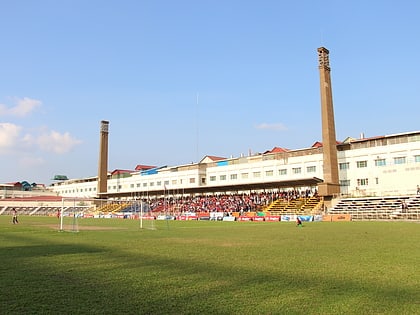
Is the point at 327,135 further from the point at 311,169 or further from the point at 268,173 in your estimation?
the point at 268,173

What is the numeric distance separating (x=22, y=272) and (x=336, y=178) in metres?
53.0

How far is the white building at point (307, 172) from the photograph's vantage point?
2232 inches

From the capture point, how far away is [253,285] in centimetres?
890

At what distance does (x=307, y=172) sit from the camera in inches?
2648

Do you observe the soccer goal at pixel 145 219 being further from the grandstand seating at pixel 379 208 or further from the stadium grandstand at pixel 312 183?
the grandstand seating at pixel 379 208

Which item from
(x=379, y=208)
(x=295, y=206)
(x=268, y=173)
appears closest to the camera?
(x=379, y=208)

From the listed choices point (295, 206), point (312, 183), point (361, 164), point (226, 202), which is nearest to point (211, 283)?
point (295, 206)

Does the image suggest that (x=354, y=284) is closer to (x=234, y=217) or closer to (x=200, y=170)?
(x=234, y=217)

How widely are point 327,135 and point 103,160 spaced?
67.8 meters

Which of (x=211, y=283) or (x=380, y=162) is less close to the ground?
(x=380, y=162)

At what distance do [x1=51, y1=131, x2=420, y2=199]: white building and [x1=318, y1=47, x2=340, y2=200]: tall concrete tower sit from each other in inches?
144

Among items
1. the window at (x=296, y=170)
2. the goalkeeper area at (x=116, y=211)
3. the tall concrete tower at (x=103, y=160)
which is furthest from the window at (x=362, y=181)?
the tall concrete tower at (x=103, y=160)

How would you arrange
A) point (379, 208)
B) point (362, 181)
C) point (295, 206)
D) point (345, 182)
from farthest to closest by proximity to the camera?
point (345, 182) < point (362, 181) < point (295, 206) < point (379, 208)

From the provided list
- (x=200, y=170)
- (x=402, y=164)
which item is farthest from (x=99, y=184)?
(x=402, y=164)
